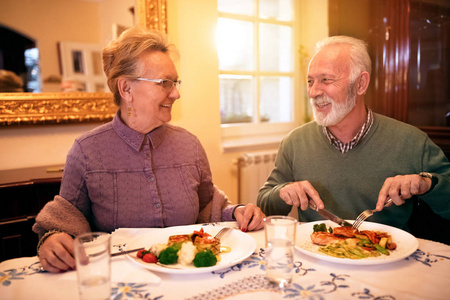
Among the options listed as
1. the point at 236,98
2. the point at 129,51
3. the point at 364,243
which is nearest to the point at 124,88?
the point at 129,51

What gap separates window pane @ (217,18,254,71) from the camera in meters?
3.16

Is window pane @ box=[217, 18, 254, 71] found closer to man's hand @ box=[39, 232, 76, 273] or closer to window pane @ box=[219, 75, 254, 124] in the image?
window pane @ box=[219, 75, 254, 124]

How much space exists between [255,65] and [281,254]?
2.64 m

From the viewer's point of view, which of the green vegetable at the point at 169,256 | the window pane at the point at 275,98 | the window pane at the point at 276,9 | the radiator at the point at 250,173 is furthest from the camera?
the window pane at the point at 275,98

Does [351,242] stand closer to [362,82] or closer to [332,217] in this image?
[332,217]

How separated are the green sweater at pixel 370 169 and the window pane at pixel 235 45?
1755 mm

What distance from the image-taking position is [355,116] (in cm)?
167

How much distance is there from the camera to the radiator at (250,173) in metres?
3.03

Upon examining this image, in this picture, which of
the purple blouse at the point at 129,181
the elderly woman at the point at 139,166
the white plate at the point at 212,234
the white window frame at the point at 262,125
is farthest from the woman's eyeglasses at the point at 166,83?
the white window frame at the point at 262,125

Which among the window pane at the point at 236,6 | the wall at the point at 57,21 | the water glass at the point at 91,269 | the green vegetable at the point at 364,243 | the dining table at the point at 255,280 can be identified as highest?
the window pane at the point at 236,6

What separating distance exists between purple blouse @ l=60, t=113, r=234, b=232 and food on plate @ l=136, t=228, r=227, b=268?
0.36m

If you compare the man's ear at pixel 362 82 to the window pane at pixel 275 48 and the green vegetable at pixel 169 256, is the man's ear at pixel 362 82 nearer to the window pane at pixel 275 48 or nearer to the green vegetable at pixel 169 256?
the green vegetable at pixel 169 256

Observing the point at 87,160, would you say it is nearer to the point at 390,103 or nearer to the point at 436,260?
the point at 436,260

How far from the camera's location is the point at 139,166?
1.41 metres
